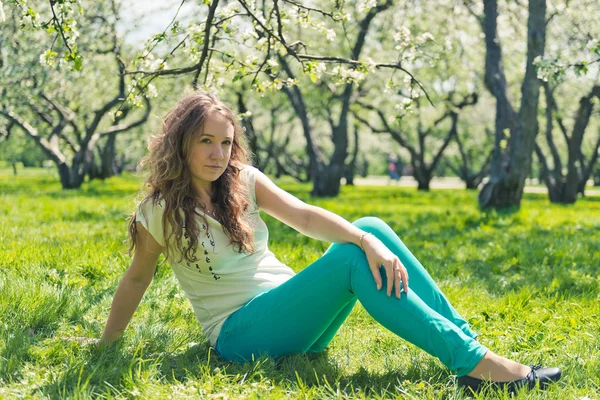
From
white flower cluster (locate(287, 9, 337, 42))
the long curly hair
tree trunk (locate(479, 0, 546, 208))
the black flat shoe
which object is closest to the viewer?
the black flat shoe

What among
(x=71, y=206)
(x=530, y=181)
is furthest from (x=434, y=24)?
(x=530, y=181)

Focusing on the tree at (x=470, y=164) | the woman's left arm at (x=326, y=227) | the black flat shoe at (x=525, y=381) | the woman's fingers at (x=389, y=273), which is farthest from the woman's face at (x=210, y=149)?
the tree at (x=470, y=164)

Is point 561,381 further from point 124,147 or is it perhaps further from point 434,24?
point 124,147

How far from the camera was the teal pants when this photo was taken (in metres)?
2.63

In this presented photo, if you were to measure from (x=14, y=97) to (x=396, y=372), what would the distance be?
53.2ft

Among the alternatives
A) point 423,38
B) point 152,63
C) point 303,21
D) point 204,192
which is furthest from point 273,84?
point 204,192

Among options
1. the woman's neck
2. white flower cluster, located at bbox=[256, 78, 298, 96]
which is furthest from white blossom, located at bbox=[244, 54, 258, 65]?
the woman's neck

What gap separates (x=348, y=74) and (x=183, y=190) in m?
2.73

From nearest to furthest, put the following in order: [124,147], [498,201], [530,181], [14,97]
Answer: [498,201] → [14,97] → [124,147] → [530,181]

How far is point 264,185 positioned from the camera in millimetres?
3227

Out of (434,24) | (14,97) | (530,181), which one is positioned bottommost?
(530,181)

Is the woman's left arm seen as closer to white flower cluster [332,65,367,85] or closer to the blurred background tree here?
the blurred background tree

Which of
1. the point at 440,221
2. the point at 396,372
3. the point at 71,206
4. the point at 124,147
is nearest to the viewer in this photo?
the point at 396,372

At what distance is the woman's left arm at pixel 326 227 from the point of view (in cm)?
265
